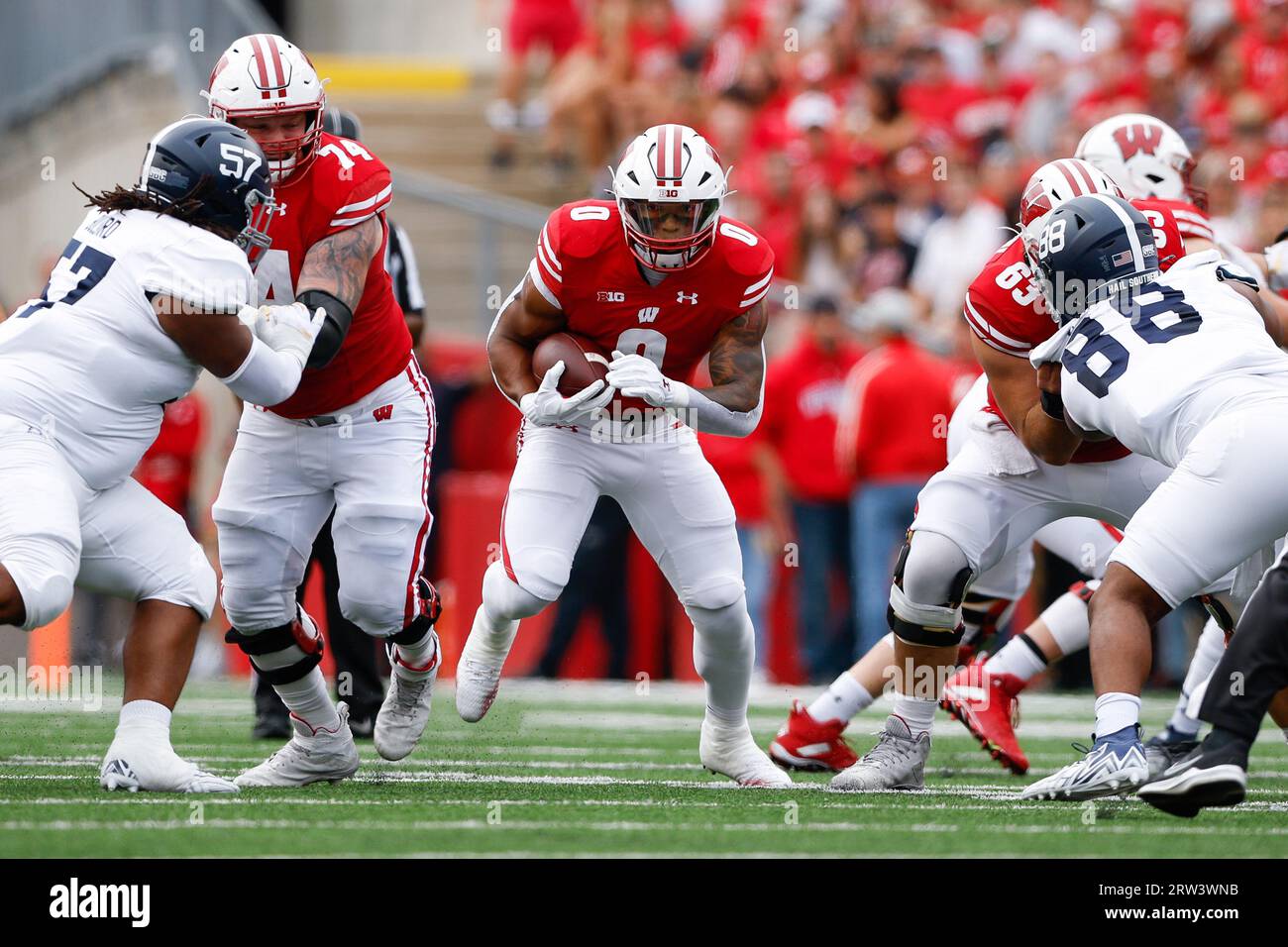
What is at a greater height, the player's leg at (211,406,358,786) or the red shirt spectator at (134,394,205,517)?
the player's leg at (211,406,358,786)

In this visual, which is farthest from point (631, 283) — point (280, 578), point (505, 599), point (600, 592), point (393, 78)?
point (393, 78)

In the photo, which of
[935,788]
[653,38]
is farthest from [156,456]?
[935,788]

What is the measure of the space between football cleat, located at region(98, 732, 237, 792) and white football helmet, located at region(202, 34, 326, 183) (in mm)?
1592

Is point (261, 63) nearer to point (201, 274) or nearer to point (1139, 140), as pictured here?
point (201, 274)

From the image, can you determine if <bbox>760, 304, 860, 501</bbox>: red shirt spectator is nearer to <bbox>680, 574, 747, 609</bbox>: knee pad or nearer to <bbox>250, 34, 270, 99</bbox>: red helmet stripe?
<bbox>680, 574, 747, 609</bbox>: knee pad

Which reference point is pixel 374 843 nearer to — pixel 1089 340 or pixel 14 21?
pixel 1089 340

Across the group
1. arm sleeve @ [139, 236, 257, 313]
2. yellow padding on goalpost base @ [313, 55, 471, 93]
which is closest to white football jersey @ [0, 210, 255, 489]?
arm sleeve @ [139, 236, 257, 313]

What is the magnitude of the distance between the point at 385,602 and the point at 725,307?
1.30m

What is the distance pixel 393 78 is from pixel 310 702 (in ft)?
38.8

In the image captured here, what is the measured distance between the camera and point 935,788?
5539 mm

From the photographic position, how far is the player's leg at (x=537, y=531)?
5.48 m

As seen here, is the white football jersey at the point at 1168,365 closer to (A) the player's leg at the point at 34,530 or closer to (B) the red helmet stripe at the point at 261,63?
(B) the red helmet stripe at the point at 261,63

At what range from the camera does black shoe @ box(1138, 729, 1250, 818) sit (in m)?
4.22
